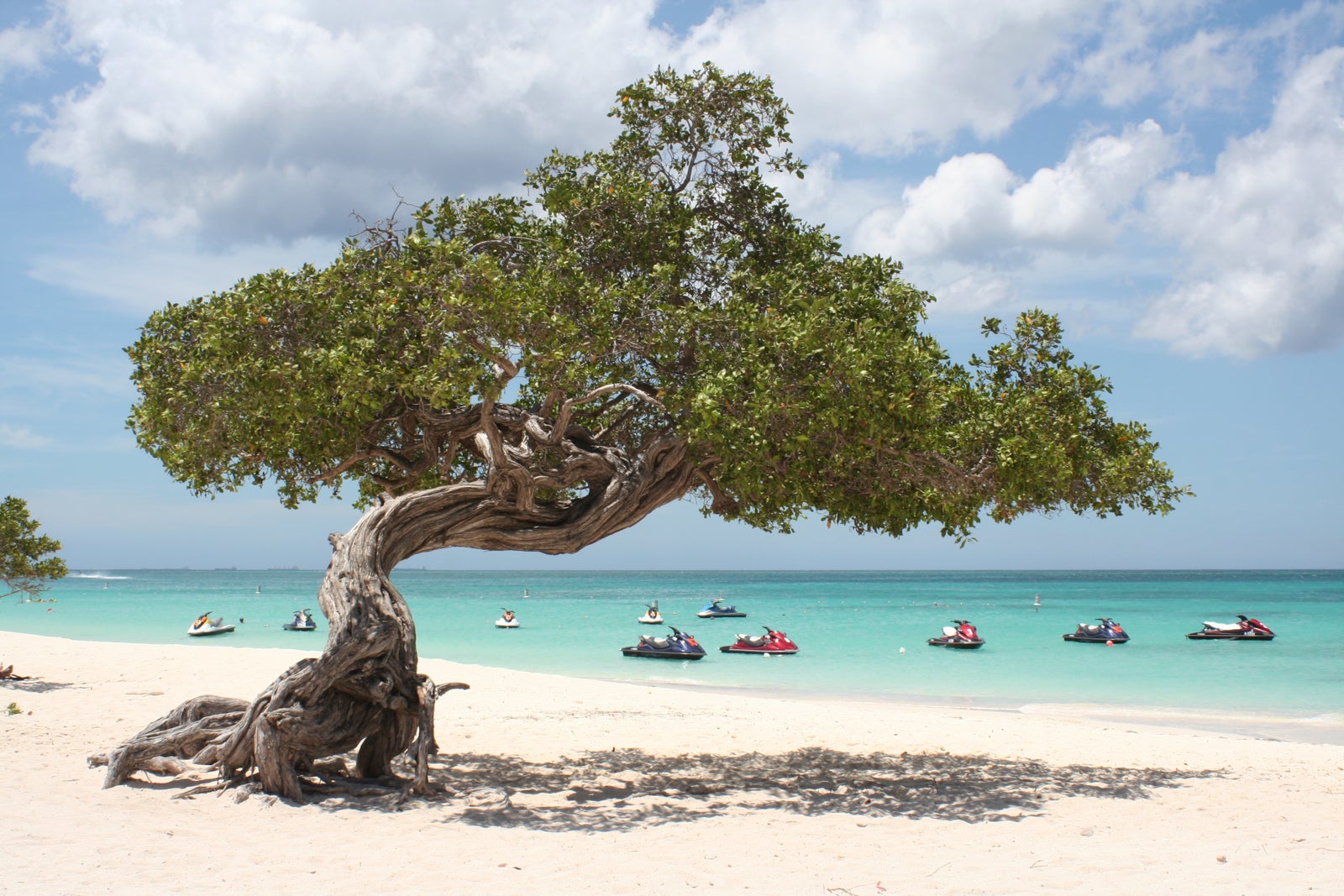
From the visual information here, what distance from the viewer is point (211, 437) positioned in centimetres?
957

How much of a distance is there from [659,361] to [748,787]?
15.4ft

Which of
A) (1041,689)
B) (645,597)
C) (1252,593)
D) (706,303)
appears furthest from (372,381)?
(1252,593)

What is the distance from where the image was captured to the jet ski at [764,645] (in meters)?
33.8

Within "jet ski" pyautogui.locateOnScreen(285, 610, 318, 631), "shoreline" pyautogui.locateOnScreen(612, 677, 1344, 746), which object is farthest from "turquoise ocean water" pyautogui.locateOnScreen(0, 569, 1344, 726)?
"jet ski" pyautogui.locateOnScreen(285, 610, 318, 631)

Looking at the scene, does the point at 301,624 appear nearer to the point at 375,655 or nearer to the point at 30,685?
the point at 30,685

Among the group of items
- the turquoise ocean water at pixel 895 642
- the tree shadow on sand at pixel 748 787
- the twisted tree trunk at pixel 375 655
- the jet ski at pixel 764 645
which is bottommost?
the turquoise ocean water at pixel 895 642

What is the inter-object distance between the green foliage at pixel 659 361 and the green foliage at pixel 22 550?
966 centimetres

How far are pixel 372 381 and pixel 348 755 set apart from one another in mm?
5265

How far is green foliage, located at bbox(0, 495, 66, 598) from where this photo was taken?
17.4 m

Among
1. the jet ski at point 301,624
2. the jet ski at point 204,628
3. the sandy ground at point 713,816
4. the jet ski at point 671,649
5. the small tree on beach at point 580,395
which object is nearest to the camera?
the sandy ground at point 713,816

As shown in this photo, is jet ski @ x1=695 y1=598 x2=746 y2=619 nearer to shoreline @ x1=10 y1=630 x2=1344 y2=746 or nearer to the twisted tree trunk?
shoreline @ x1=10 y1=630 x2=1344 y2=746

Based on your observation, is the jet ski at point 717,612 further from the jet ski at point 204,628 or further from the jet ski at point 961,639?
the jet ski at point 204,628

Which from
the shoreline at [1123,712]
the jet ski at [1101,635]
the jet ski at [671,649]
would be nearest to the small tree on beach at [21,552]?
the shoreline at [1123,712]

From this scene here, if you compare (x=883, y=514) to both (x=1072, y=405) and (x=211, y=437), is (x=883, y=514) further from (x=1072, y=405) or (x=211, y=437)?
(x=211, y=437)
